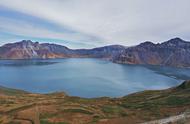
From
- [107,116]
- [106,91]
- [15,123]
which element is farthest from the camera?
[106,91]

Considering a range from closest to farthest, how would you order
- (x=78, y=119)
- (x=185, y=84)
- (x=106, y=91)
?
1. (x=78, y=119)
2. (x=185, y=84)
3. (x=106, y=91)

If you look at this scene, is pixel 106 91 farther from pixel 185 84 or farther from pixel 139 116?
pixel 139 116

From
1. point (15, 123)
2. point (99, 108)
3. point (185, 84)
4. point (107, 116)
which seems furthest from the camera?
point (185, 84)

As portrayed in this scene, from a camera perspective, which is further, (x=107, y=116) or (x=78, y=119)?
(x=107, y=116)

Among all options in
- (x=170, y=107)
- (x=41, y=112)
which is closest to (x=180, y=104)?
(x=170, y=107)

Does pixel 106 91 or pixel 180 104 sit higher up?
pixel 180 104

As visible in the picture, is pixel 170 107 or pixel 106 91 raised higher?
pixel 170 107

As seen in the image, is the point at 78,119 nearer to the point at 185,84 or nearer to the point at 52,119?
the point at 52,119

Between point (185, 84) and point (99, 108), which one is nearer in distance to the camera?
point (99, 108)

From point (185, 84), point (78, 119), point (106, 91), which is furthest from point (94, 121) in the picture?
point (106, 91)
